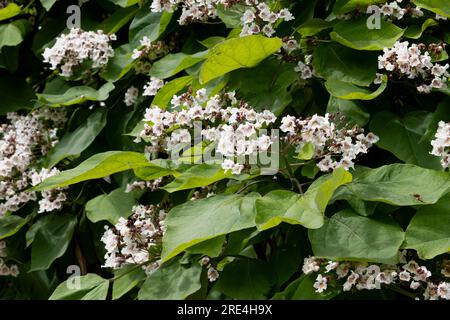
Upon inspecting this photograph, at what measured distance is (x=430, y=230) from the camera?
67.0 inches

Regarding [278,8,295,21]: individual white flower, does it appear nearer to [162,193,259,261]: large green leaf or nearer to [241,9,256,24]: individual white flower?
[241,9,256,24]: individual white flower

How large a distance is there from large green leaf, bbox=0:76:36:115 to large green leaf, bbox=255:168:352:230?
1.48m

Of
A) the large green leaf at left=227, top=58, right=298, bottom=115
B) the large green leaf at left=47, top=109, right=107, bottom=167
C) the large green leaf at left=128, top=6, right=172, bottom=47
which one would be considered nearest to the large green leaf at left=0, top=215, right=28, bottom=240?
the large green leaf at left=47, top=109, right=107, bottom=167

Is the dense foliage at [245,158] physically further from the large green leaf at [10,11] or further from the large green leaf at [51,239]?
the large green leaf at [10,11]

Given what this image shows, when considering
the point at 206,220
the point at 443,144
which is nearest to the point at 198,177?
the point at 206,220

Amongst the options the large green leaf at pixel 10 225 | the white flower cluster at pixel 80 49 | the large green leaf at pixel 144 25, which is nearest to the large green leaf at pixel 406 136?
the large green leaf at pixel 144 25

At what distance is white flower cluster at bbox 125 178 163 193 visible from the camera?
2275mm

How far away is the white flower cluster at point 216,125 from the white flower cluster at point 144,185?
156mm

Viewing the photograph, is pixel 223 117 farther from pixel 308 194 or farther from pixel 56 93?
pixel 56 93

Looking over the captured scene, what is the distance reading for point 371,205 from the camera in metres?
1.75

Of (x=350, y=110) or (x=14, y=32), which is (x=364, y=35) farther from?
(x=14, y=32)
